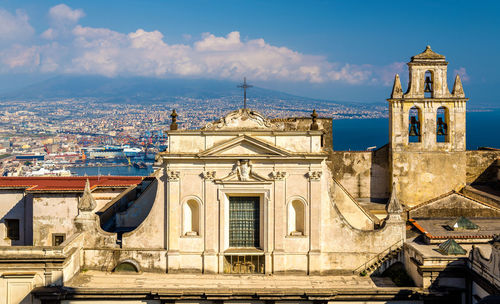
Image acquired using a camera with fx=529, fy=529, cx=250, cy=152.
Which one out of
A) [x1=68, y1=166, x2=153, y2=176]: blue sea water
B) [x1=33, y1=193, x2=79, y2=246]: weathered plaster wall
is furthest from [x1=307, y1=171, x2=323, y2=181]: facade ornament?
[x1=68, y1=166, x2=153, y2=176]: blue sea water

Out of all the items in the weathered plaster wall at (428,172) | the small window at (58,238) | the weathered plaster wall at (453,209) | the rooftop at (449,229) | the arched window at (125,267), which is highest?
the weathered plaster wall at (428,172)

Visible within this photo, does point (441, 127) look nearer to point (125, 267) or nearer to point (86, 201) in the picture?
point (125, 267)

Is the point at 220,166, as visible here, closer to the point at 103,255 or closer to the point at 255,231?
the point at 255,231

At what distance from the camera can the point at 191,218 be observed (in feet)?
76.4

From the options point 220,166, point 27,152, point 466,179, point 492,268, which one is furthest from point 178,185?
point 27,152

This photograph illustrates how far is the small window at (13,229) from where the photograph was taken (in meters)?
27.6

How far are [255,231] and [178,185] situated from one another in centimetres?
394

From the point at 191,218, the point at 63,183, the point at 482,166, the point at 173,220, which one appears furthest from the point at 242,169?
the point at 482,166

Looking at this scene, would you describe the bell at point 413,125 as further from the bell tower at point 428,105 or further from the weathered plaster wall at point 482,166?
the weathered plaster wall at point 482,166

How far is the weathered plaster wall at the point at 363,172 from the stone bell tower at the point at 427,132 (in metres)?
0.94

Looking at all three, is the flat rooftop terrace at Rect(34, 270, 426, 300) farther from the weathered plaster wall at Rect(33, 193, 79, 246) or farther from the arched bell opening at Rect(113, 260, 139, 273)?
the weathered plaster wall at Rect(33, 193, 79, 246)

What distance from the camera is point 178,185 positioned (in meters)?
22.5

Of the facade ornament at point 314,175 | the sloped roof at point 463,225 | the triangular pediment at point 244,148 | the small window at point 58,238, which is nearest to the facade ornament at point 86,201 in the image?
the small window at point 58,238

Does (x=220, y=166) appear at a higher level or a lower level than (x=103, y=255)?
higher
